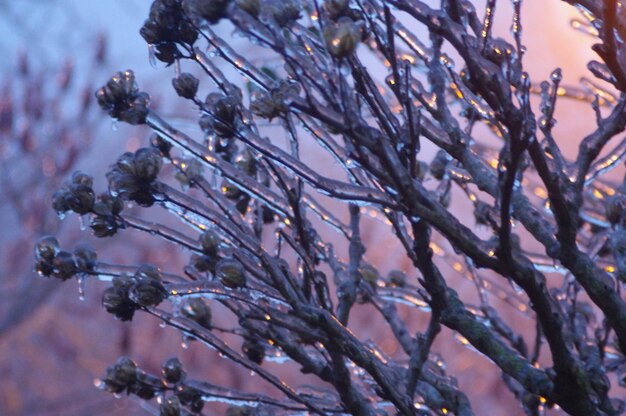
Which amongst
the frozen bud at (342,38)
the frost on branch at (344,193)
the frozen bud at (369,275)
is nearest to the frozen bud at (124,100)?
the frost on branch at (344,193)

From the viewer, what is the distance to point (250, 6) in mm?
609

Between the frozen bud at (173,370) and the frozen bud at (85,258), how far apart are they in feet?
0.49

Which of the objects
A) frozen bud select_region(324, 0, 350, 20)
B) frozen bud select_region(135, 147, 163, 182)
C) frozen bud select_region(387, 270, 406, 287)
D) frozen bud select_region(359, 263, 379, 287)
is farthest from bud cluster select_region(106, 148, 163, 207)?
frozen bud select_region(387, 270, 406, 287)

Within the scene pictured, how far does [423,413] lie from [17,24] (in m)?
3.81

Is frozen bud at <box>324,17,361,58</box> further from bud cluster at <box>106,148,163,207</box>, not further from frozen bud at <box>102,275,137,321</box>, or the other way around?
frozen bud at <box>102,275,137,321</box>

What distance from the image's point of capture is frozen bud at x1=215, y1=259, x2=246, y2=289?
0.74 metres

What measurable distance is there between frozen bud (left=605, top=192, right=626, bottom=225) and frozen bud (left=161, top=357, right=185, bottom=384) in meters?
0.52

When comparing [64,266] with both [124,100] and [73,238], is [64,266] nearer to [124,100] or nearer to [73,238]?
[124,100]

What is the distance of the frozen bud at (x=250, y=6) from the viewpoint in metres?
0.61

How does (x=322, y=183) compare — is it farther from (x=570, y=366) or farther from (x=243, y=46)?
(x=243, y=46)

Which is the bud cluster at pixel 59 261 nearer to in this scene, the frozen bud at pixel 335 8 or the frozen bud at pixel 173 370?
the frozen bud at pixel 173 370

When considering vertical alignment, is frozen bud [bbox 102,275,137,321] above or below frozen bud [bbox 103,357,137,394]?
above

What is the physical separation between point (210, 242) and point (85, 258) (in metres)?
0.14

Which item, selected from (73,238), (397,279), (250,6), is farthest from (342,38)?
(73,238)
